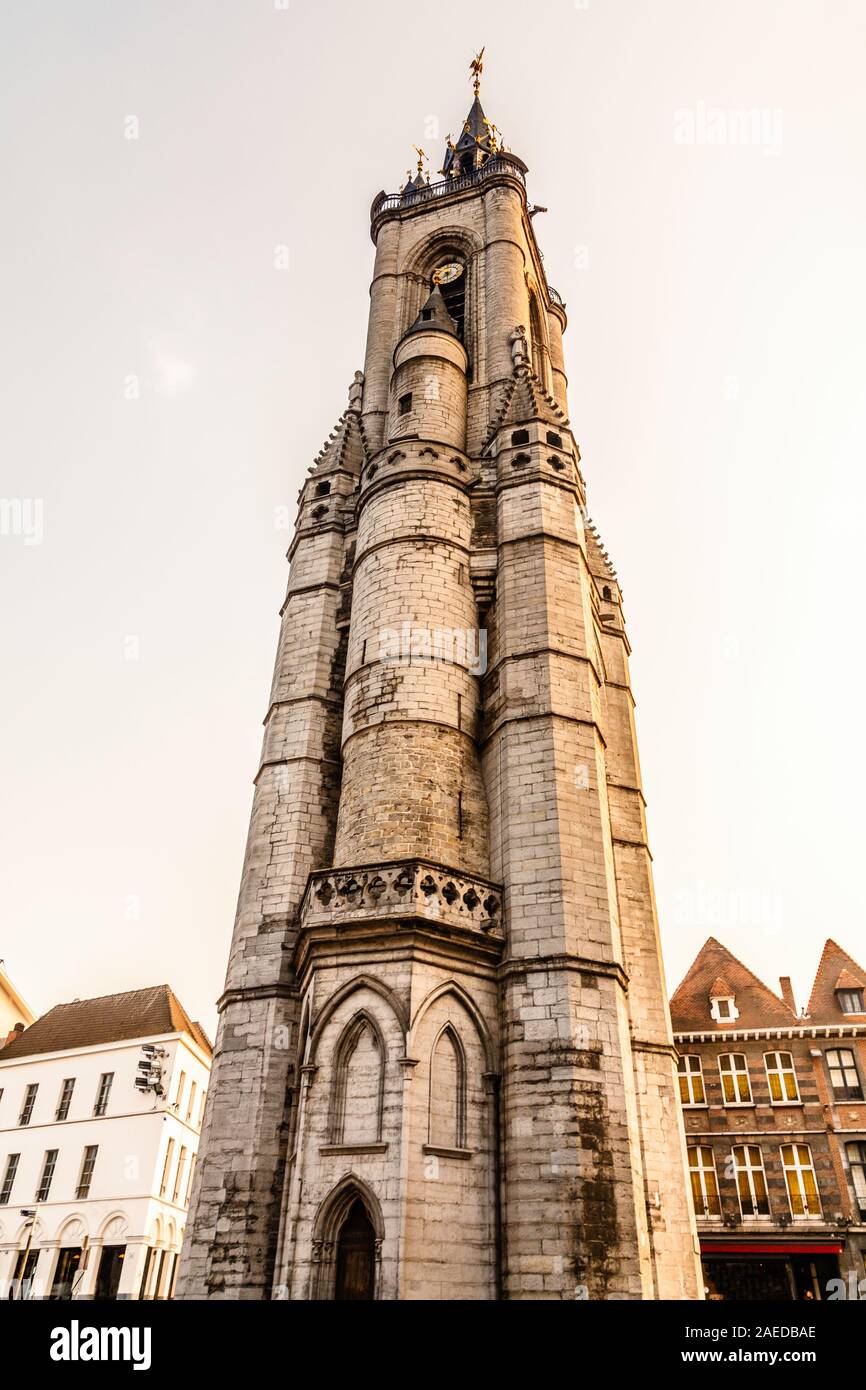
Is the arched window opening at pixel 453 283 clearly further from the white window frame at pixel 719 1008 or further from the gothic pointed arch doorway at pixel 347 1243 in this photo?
the gothic pointed arch doorway at pixel 347 1243

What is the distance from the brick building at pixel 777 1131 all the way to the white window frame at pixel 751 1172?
0.03 meters

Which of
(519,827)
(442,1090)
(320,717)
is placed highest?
(320,717)

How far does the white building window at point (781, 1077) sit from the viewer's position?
2656 centimetres

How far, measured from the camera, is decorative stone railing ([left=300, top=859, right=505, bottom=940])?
523 inches

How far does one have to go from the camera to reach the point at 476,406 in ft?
78.0

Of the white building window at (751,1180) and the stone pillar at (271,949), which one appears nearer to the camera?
the stone pillar at (271,949)

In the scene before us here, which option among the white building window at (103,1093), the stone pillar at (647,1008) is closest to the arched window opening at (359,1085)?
the stone pillar at (647,1008)

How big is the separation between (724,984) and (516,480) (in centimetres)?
1826

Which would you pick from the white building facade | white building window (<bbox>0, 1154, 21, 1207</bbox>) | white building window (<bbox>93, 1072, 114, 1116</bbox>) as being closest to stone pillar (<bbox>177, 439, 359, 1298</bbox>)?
the white building facade

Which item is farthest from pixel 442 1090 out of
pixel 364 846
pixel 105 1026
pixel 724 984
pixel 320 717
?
pixel 105 1026

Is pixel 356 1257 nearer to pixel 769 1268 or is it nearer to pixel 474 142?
pixel 769 1268

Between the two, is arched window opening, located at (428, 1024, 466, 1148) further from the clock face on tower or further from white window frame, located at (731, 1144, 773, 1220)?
the clock face on tower
